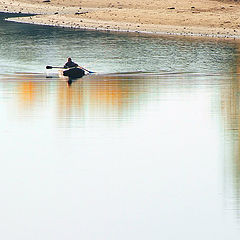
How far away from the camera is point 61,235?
64.5ft

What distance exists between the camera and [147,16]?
68500mm

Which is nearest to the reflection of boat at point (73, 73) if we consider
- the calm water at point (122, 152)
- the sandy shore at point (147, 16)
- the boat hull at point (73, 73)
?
the boat hull at point (73, 73)

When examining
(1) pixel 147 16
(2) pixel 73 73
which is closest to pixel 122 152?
(2) pixel 73 73

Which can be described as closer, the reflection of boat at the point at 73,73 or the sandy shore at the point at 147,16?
the reflection of boat at the point at 73,73

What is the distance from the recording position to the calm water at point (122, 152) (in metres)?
20.6

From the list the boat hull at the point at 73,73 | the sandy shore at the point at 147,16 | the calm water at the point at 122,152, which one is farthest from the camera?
the sandy shore at the point at 147,16

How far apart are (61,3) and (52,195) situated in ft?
201

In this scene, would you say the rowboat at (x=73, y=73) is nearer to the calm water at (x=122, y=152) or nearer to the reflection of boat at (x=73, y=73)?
the reflection of boat at (x=73, y=73)

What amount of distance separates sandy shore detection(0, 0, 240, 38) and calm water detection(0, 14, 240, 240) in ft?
47.9

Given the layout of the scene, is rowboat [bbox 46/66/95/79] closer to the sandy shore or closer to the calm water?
the calm water

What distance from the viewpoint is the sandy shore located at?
62.6 meters

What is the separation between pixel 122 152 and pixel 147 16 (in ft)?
140

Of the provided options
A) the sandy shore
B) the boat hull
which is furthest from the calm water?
the sandy shore

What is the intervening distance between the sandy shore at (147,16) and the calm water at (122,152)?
14614mm
